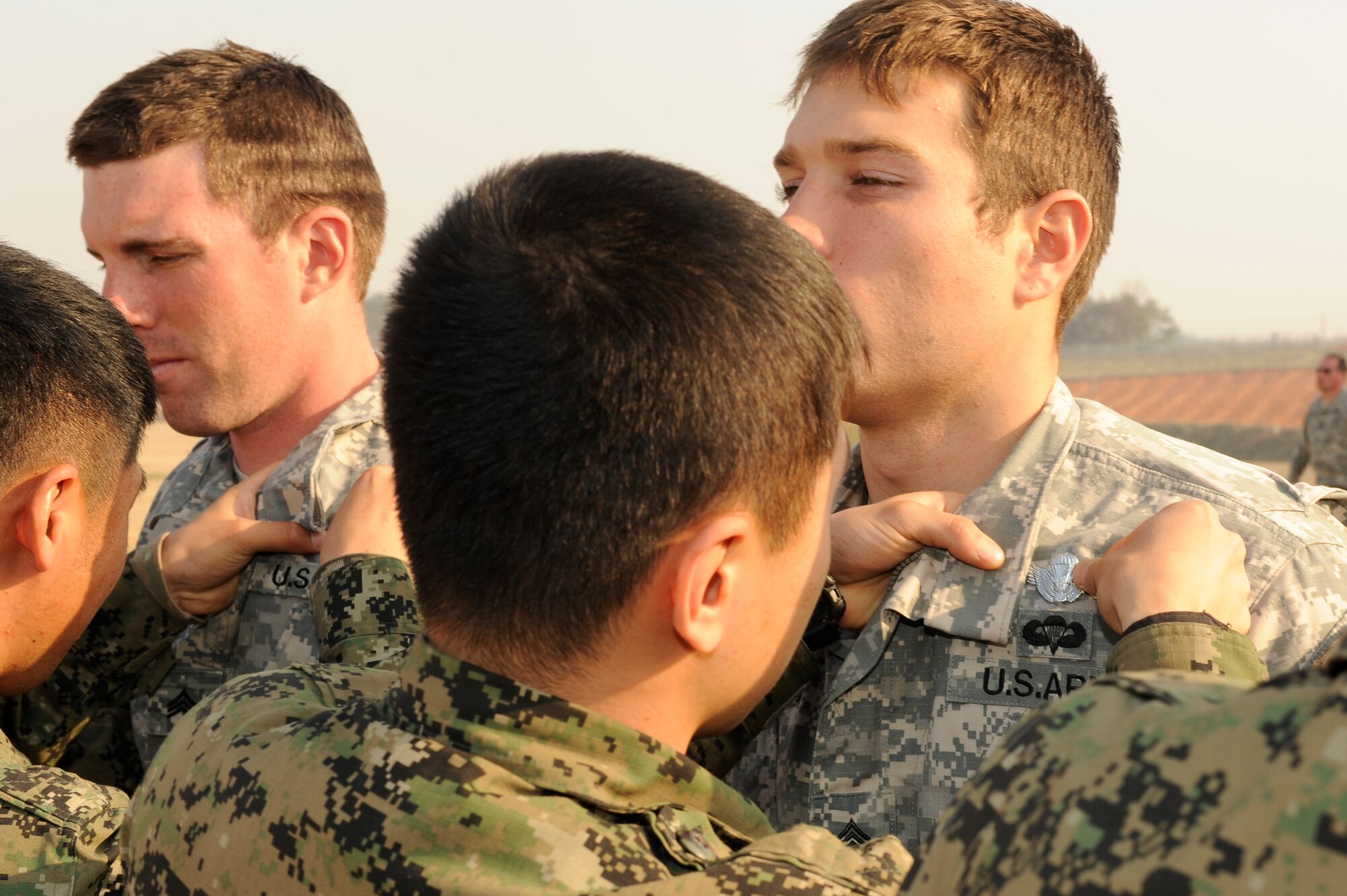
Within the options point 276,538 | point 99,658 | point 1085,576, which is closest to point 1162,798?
point 1085,576

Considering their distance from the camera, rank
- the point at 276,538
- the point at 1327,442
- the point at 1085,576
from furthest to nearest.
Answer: the point at 1327,442, the point at 276,538, the point at 1085,576

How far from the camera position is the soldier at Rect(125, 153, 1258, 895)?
1641 millimetres

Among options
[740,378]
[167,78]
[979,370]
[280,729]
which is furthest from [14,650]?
[979,370]

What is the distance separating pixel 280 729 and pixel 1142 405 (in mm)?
47026

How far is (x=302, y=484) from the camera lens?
3.44 metres

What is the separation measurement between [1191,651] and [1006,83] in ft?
4.79

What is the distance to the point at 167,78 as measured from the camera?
12.3 feet

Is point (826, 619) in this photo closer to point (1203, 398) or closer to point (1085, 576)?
point (1085, 576)

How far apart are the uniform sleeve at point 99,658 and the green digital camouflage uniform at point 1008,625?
5.49 ft

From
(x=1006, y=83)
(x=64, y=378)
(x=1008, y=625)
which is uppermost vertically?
(x=1006, y=83)

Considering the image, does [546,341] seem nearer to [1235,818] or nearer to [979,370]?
[1235,818]

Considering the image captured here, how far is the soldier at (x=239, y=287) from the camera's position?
3.53 meters

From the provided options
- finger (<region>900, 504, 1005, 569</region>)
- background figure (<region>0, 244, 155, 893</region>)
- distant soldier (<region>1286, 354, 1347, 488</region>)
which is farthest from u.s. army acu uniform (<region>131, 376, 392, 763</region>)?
distant soldier (<region>1286, 354, 1347, 488</region>)

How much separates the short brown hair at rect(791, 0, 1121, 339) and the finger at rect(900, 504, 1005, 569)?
0.71 m
